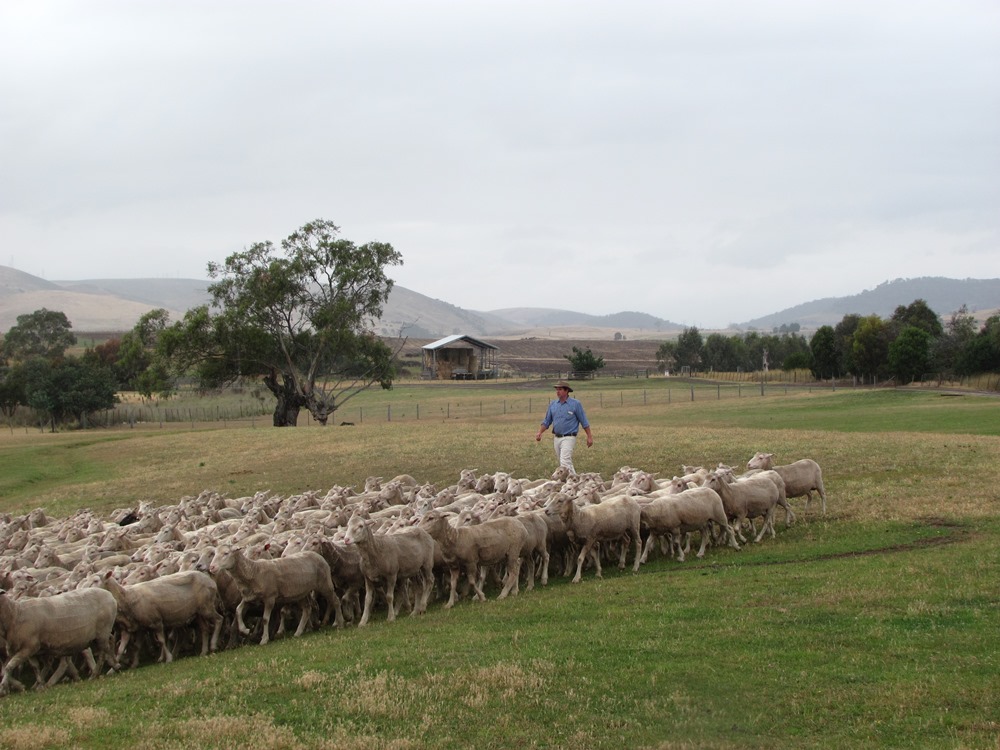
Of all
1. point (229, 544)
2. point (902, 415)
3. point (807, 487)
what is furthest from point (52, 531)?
point (902, 415)

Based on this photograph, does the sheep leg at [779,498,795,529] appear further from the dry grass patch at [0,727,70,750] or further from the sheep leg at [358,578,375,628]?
the dry grass patch at [0,727,70,750]

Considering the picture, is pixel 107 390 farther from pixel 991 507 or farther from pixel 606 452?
pixel 991 507

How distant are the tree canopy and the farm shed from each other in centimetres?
5744

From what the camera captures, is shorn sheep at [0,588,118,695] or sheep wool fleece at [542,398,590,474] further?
sheep wool fleece at [542,398,590,474]

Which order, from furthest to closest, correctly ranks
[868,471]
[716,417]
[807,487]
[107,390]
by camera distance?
[107,390], [716,417], [868,471], [807,487]

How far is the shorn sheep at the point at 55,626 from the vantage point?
1202cm

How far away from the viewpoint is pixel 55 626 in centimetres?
1215

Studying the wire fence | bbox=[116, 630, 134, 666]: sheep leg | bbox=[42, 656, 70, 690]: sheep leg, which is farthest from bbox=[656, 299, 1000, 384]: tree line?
bbox=[42, 656, 70, 690]: sheep leg

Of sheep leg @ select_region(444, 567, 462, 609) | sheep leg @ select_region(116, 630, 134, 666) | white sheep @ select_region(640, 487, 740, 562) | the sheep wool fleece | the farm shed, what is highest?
the farm shed

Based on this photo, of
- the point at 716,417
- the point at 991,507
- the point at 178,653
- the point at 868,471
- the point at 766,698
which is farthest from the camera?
the point at 716,417

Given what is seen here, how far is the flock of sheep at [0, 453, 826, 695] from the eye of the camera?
41.8ft

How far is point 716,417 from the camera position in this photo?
51.8 m

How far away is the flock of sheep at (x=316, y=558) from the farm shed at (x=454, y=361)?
101064 millimetres

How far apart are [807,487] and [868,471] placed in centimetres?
528
